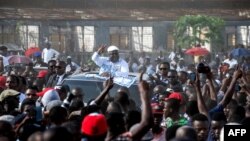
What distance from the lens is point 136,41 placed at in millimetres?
41250

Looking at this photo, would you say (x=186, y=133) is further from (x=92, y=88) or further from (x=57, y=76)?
(x=57, y=76)

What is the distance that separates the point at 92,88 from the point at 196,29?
2489 cm

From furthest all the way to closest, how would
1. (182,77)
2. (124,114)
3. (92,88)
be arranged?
(182,77), (92,88), (124,114)

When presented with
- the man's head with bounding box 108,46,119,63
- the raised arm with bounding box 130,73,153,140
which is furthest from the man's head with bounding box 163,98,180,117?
the man's head with bounding box 108,46,119,63

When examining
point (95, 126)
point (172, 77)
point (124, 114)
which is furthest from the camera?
point (172, 77)

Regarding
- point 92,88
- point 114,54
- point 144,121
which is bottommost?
point 92,88

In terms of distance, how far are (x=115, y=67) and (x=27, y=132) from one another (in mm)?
6236

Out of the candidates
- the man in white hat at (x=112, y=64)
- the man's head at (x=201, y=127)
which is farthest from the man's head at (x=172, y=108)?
the man in white hat at (x=112, y=64)

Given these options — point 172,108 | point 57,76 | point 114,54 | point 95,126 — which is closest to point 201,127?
point 172,108

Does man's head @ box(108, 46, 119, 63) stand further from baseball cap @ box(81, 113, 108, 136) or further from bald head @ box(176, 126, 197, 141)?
baseball cap @ box(81, 113, 108, 136)

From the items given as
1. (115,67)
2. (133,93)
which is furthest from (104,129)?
(115,67)

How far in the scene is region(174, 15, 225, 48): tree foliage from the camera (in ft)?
123

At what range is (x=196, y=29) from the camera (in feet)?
124

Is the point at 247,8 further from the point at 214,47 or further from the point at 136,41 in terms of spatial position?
the point at 136,41
